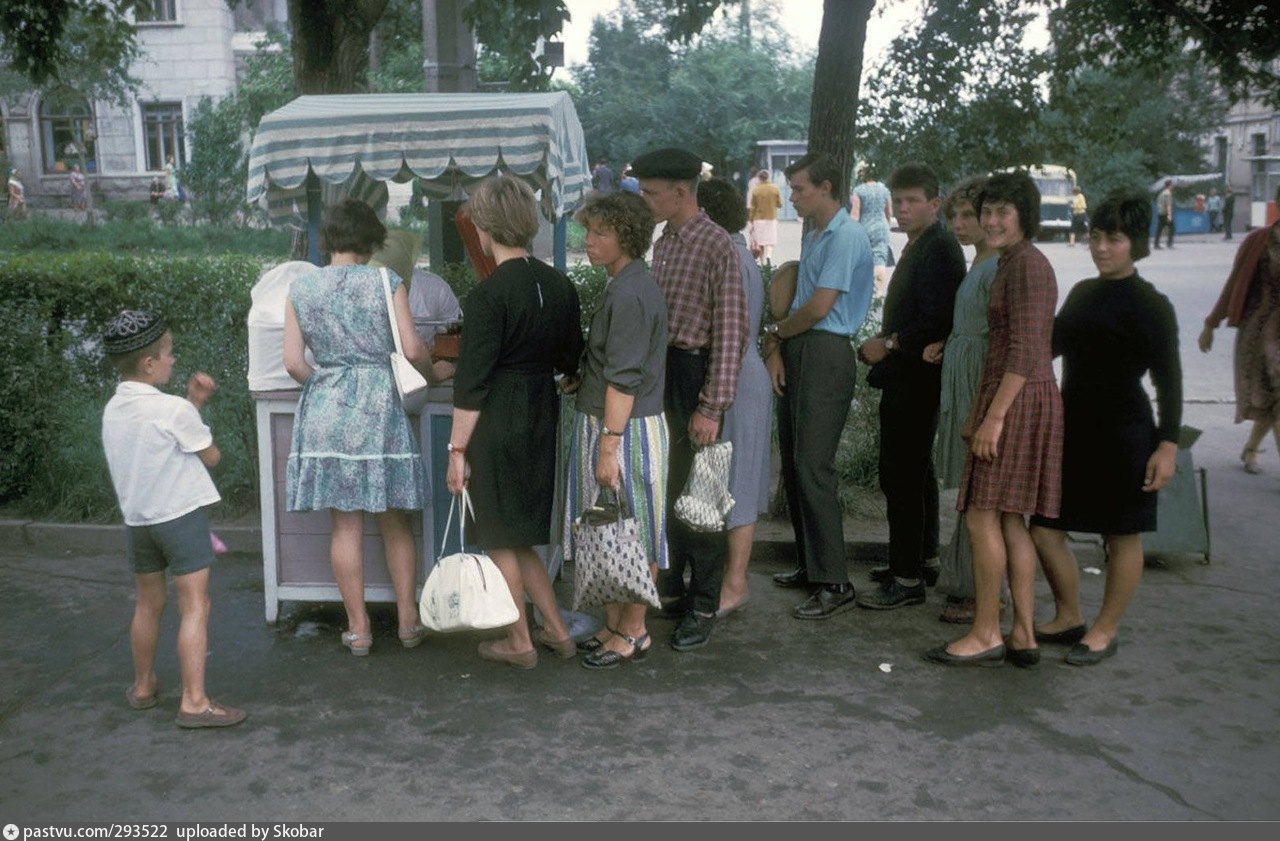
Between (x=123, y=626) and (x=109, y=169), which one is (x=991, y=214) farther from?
(x=109, y=169)

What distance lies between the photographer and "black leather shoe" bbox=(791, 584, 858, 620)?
5.48 metres

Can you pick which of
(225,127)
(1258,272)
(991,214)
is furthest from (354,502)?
(225,127)

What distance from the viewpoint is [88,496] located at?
688 centimetres

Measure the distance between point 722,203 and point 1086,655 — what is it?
7.77ft

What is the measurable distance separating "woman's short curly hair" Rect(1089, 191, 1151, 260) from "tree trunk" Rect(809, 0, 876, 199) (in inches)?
106

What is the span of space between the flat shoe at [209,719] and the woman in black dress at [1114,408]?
3.11m

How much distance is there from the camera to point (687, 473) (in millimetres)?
5133

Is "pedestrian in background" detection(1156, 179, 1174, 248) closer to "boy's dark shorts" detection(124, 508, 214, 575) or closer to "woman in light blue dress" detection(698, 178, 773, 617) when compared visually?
"woman in light blue dress" detection(698, 178, 773, 617)

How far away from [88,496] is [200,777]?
349 centimetres

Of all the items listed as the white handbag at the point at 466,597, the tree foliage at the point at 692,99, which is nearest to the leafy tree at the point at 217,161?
the tree foliage at the point at 692,99

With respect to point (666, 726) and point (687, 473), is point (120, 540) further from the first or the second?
point (666, 726)

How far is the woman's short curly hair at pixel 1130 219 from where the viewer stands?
461cm

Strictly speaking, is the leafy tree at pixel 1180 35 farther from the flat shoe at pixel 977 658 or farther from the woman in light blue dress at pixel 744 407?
the flat shoe at pixel 977 658

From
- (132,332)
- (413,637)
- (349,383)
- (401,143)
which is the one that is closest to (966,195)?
(401,143)
